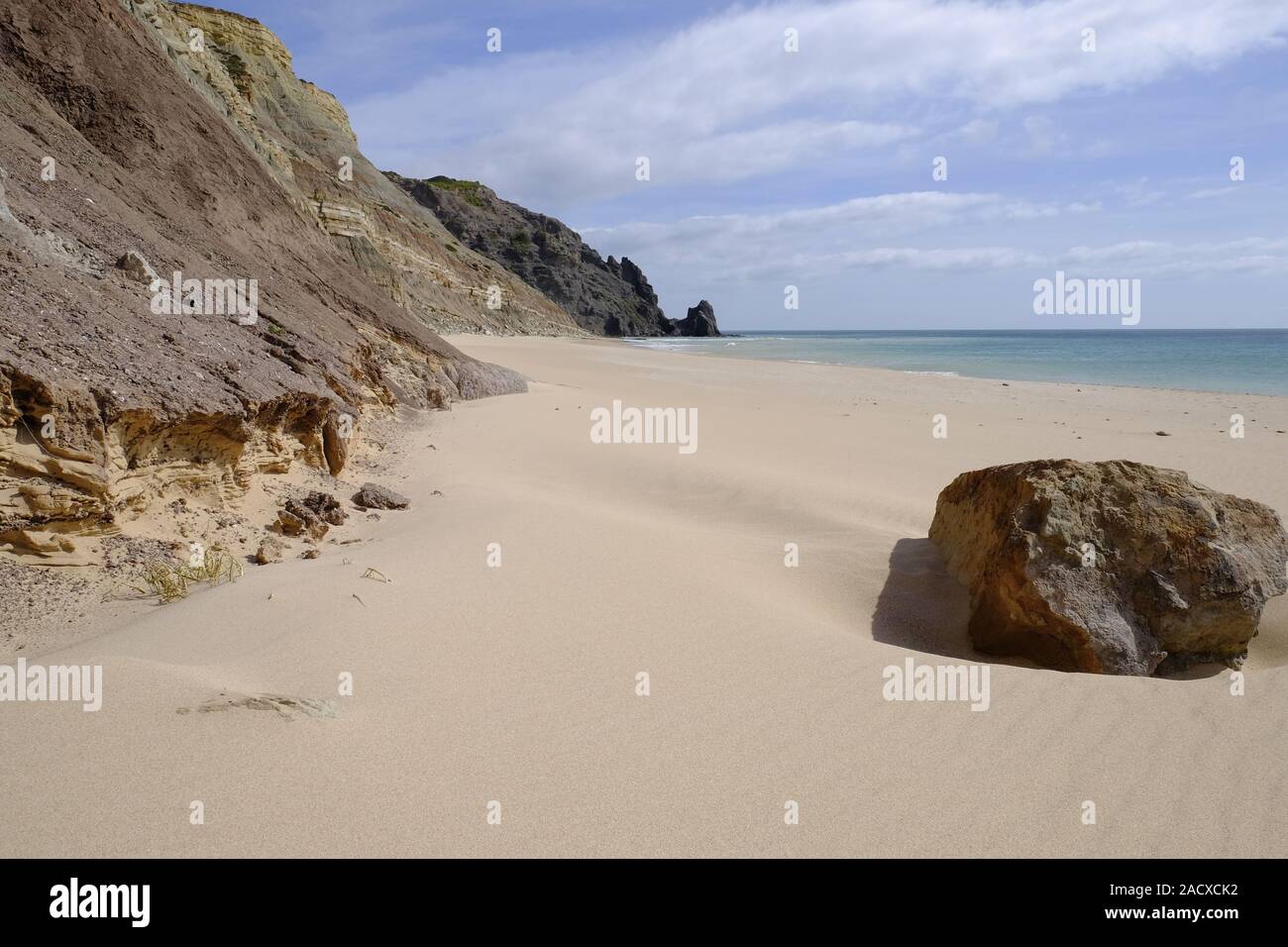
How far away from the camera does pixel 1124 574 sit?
179 inches

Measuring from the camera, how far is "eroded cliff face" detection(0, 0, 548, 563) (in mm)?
4082

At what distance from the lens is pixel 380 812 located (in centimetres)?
258

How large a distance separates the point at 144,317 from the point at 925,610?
5.82 metres

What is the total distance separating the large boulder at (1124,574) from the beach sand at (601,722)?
0.88ft

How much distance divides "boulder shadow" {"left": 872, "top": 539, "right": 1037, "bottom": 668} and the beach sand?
0.08 feet

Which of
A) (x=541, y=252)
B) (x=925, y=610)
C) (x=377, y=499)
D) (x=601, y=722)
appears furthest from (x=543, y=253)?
(x=601, y=722)

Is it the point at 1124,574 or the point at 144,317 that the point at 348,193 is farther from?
the point at 1124,574

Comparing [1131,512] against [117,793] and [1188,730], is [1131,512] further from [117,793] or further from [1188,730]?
[117,793]

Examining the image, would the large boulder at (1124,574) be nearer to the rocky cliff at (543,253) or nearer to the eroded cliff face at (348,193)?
the eroded cliff face at (348,193)

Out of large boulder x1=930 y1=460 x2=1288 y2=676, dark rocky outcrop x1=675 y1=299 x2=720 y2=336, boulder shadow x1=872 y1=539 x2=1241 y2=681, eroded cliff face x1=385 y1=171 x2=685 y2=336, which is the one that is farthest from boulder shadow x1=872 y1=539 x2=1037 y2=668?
dark rocky outcrop x1=675 y1=299 x2=720 y2=336

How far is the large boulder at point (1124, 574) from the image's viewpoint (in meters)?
4.39

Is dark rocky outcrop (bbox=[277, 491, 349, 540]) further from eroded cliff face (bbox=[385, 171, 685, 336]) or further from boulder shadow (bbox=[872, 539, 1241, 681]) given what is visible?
eroded cliff face (bbox=[385, 171, 685, 336])

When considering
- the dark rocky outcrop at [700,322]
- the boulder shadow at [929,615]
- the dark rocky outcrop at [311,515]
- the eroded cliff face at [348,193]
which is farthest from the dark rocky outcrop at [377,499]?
the dark rocky outcrop at [700,322]
